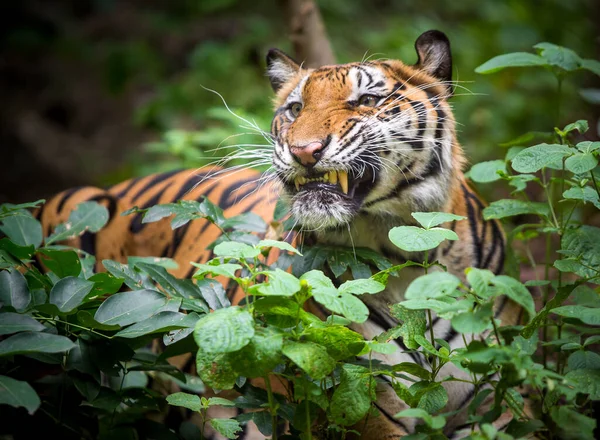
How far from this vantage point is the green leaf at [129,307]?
1952 mm

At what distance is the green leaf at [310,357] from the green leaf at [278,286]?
0.14 metres

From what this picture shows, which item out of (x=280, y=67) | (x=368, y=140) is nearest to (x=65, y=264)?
(x=368, y=140)

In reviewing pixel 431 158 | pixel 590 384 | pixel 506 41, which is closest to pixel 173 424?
pixel 431 158

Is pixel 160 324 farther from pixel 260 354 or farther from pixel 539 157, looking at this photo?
pixel 539 157

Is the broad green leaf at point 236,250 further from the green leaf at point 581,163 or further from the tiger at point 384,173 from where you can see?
the green leaf at point 581,163

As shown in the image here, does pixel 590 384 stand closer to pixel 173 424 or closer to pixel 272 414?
pixel 272 414

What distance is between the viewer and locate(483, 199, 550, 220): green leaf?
2.39m

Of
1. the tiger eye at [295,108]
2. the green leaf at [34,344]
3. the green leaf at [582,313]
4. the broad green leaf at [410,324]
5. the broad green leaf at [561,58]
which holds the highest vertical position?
the broad green leaf at [561,58]

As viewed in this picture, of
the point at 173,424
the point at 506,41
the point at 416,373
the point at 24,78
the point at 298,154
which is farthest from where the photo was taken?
the point at 24,78

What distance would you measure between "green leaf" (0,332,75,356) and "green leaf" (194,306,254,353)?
364 millimetres

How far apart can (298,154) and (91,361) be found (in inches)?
36.3

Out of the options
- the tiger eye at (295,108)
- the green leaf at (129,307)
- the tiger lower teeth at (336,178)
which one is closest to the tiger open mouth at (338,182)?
the tiger lower teeth at (336,178)

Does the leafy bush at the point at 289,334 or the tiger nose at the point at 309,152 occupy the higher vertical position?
the tiger nose at the point at 309,152

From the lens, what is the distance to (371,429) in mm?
2402
